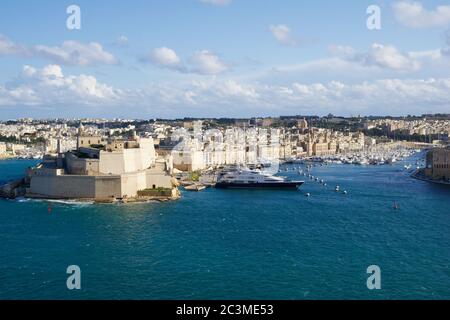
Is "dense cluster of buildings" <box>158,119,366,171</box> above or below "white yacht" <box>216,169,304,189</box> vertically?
above

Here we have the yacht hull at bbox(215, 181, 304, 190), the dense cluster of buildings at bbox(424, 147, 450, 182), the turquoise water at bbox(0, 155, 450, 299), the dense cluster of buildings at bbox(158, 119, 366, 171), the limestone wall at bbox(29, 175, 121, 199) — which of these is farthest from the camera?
the dense cluster of buildings at bbox(158, 119, 366, 171)

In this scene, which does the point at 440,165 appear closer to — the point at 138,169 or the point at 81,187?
the point at 138,169

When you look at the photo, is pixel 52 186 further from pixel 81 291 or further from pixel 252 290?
pixel 252 290

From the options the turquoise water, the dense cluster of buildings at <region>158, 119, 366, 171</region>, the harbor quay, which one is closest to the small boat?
the harbor quay

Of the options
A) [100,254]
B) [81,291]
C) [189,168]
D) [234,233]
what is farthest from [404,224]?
[189,168]

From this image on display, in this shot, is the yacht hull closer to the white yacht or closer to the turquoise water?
the white yacht

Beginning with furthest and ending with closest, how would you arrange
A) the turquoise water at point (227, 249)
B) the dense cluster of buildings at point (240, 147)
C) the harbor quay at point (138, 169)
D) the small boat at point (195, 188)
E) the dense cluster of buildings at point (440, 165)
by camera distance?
the dense cluster of buildings at point (240, 147) → the dense cluster of buildings at point (440, 165) → the small boat at point (195, 188) → the harbor quay at point (138, 169) → the turquoise water at point (227, 249)

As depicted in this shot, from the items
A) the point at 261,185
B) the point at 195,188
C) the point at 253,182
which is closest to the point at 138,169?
the point at 195,188

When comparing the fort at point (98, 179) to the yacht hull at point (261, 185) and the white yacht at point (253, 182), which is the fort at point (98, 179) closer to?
the yacht hull at point (261, 185)

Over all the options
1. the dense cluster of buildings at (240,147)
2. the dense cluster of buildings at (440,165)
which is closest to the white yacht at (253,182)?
the dense cluster of buildings at (240,147)
